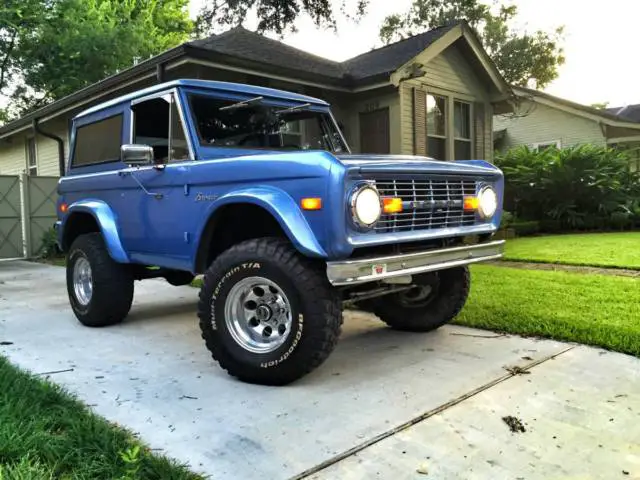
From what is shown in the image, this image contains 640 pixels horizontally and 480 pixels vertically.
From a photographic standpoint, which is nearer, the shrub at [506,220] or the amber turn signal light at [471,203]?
the amber turn signal light at [471,203]

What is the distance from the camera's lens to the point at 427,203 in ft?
11.5

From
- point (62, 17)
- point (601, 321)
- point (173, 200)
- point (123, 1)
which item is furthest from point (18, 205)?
point (123, 1)

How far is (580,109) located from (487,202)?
18.8 m

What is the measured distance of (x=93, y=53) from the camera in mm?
19203

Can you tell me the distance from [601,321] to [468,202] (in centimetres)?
182

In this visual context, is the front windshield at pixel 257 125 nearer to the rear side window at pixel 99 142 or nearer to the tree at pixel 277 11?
the rear side window at pixel 99 142

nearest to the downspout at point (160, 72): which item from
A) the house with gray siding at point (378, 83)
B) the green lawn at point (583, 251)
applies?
the house with gray siding at point (378, 83)

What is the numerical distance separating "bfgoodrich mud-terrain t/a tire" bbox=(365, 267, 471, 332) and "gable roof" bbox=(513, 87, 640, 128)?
16.1 meters

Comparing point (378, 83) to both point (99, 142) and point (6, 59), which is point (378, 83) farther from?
point (6, 59)

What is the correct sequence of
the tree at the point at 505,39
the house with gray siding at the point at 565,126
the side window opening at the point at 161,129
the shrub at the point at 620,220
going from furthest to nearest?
the tree at the point at 505,39 → the house with gray siding at the point at 565,126 → the shrub at the point at 620,220 → the side window opening at the point at 161,129

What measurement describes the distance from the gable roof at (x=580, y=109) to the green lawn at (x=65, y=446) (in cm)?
1863

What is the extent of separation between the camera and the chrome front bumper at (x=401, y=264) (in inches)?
119

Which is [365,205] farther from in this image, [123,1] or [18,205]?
[123,1]

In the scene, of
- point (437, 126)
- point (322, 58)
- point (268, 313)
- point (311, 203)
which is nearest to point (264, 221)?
point (268, 313)
